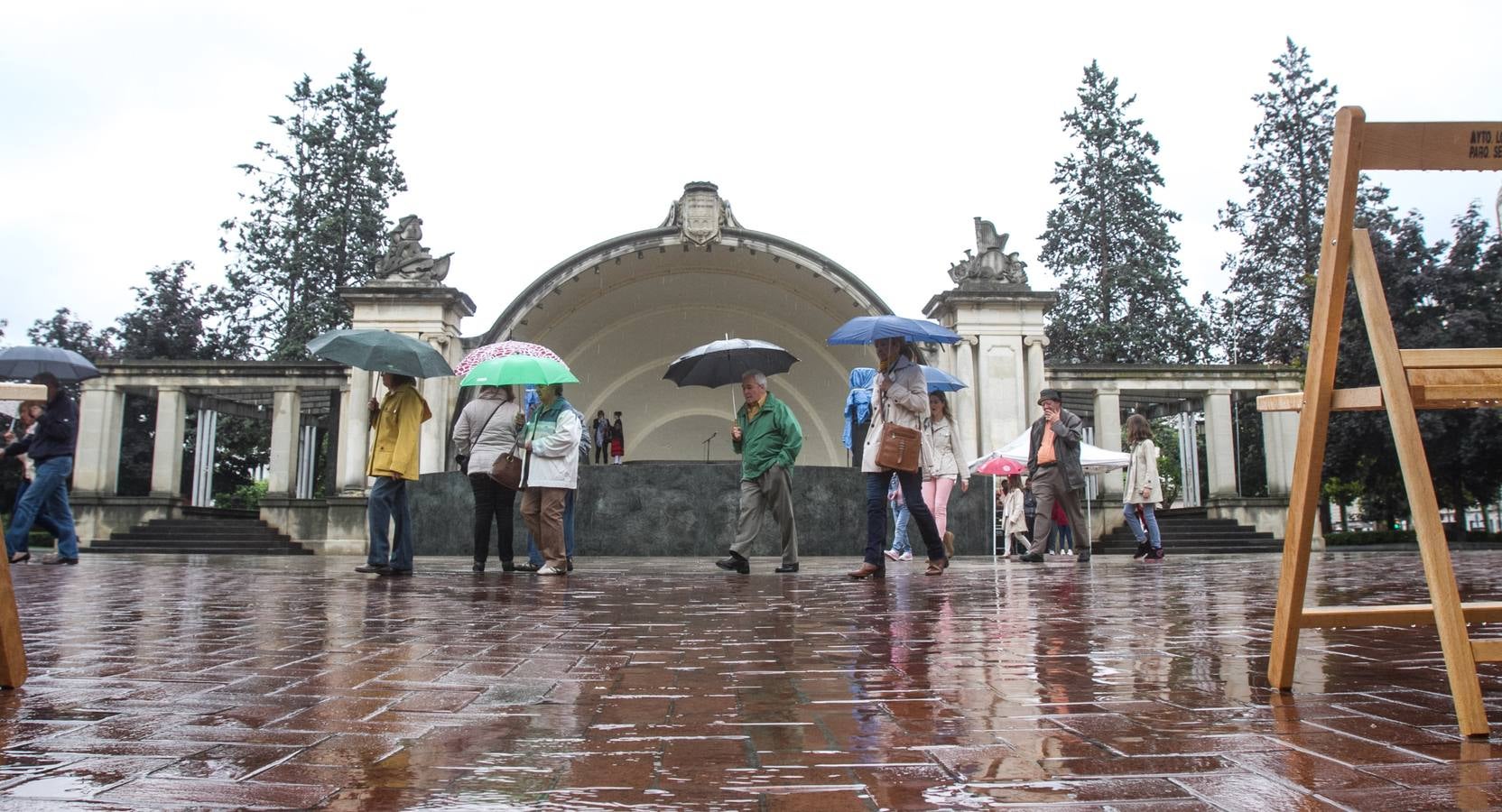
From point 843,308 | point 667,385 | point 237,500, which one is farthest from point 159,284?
point 843,308

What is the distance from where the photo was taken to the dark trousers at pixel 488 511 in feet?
32.5

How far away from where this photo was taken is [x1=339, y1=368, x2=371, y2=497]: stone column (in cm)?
2436

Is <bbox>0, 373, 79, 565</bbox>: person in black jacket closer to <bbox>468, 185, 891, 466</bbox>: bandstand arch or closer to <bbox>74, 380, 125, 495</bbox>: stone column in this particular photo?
<bbox>468, 185, 891, 466</bbox>: bandstand arch

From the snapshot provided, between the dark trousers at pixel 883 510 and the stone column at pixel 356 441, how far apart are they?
1796cm

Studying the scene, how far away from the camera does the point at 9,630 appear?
10.6 feet

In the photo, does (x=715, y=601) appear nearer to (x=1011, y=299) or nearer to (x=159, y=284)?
(x=1011, y=299)

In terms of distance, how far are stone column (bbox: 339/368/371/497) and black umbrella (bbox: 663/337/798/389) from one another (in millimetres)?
14946

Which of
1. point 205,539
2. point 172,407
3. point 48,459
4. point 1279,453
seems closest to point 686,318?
point 172,407

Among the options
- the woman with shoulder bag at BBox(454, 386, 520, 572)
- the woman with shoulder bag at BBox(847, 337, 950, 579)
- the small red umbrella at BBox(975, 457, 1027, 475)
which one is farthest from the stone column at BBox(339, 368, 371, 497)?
the woman with shoulder bag at BBox(847, 337, 950, 579)

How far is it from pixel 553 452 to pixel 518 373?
763 millimetres

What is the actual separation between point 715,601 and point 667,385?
28219 mm

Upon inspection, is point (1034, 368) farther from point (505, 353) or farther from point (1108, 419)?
point (505, 353)

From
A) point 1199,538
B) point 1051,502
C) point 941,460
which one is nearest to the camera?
point 1051,502

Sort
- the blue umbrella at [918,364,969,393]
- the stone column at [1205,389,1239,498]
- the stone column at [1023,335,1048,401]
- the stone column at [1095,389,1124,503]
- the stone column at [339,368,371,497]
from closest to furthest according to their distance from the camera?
the blue umbrella at [918,364,969,393]
the stone column at [339,368,371,497]
the stone column at [1023,335,1048,401]
the stone column at [1205,389,1239,498]
the stone column at [1095,389,1124,503]
